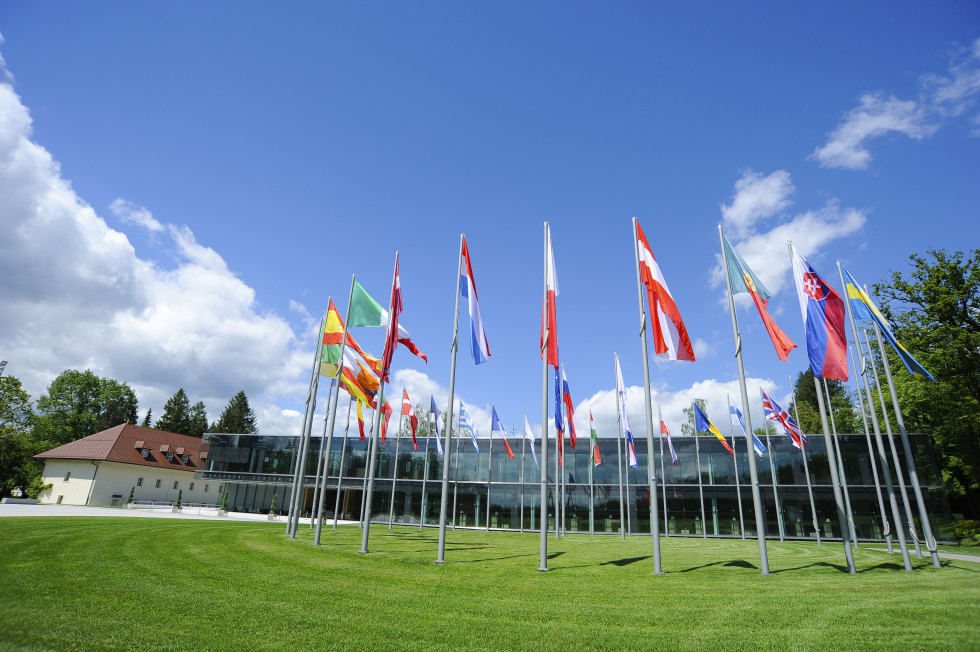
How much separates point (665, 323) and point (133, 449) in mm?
60727

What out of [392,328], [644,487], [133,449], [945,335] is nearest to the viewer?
[392,328]

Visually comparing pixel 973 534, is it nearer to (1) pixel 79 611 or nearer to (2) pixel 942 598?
(2) pixel 942 598

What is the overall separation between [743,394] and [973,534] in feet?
116

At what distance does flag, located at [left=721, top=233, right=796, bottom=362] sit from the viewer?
48.0 ft

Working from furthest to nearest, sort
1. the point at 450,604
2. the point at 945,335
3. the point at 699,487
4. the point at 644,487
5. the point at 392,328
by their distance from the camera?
1. the point at 644,487
2. the point at 699,487
3. the point at 945,335
4. the point at 392,328
5. the point at 450,604

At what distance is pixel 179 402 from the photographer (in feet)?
300

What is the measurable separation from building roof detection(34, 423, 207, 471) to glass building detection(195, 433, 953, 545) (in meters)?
18.5

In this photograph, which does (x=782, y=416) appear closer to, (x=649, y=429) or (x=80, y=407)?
(x=649, y=429)

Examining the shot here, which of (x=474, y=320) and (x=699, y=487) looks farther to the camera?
(x=699, y=487)

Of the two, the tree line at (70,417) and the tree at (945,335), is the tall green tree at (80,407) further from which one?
the tree at (945,335)

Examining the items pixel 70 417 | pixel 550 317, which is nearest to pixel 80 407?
pixel 70 417

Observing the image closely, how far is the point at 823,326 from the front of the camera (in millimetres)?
14125

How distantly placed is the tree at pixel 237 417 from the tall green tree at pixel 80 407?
1428 cm

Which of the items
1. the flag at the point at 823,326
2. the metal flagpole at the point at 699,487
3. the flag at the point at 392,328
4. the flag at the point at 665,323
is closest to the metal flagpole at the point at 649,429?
the flag at the point at 665,323
